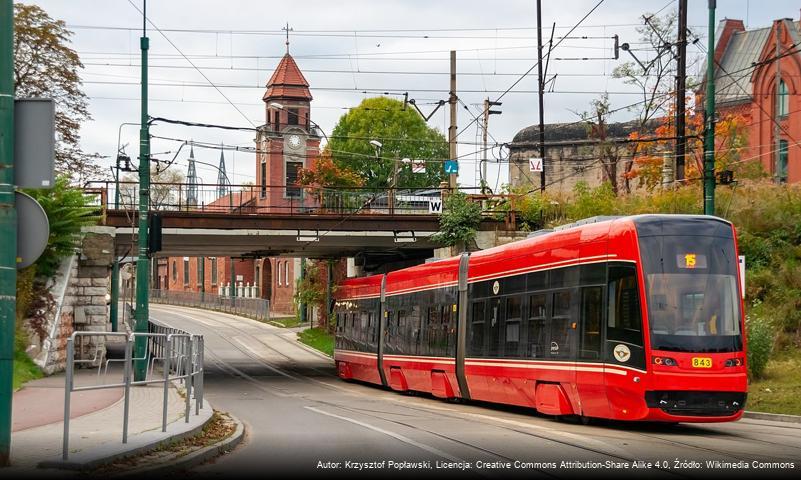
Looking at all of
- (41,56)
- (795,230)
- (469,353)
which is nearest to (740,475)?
(469,353)

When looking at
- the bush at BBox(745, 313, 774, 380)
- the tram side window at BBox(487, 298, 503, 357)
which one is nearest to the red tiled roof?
the bush at BBox(745, 313, 774, 380)

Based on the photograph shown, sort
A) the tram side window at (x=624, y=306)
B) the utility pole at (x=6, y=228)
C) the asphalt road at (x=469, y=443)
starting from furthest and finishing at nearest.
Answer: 1. the tram side window at (x=624, y=306)
2. the asphalt road at (x=469, y=443)
3. the utility pole at (x=6, y=228)

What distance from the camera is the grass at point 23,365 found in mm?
26688

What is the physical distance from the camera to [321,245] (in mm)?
42219

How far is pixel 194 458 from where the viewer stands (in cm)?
1234

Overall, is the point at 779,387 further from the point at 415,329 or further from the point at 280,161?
the point at 280,161

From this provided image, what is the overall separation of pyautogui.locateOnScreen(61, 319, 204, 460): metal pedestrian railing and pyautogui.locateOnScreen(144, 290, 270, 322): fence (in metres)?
61.1

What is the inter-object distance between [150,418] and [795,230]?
22.4m

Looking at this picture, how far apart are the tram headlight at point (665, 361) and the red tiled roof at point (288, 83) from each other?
78057 millimetres

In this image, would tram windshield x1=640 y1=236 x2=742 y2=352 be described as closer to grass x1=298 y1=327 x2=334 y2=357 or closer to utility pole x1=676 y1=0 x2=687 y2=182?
utility pole x1=676 y1=0 x2=687 y2=182

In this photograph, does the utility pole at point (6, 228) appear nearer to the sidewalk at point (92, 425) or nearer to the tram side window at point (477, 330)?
the sidewalk at point (92, 425)

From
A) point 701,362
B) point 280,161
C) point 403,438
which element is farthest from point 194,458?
point 280,161

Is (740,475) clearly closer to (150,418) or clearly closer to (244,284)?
(150,418)

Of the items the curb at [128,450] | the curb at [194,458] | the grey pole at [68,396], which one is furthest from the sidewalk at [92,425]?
the curb at [194,458]
